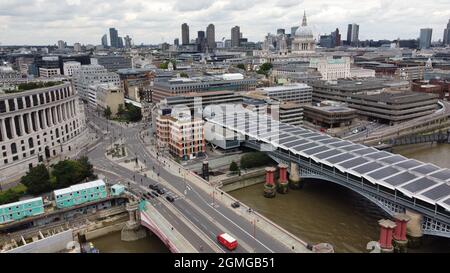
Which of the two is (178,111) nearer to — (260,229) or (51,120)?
A: (51,120)

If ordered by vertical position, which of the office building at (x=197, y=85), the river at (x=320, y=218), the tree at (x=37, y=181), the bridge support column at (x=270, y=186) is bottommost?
the river at (x=320, y=218)

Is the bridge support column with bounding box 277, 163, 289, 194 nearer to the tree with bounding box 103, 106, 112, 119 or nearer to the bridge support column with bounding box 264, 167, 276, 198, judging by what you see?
the bridge support column with bounding box 264, 167, 276, 198

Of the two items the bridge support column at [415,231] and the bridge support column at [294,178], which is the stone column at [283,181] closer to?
the bridge support column at [294,178]

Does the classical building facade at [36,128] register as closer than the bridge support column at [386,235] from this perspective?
No

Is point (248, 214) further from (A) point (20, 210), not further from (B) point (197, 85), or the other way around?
(B) point (197, 85)

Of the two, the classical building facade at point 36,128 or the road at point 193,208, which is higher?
the classical building facade at point 36,128

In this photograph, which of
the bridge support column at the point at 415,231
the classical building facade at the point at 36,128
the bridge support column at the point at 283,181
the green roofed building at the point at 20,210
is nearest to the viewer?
the bridge support column at the point at 415,231

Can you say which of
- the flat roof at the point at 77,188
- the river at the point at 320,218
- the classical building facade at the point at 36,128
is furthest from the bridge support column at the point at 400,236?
the classical building facade at the point at 36,128

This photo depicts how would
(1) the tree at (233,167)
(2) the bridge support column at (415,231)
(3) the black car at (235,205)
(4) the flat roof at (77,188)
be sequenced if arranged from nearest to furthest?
(2) the bridge support column at (415,231)
(3) the black car at (235,205)
(4) the flat roof at (77,188)
(1) the tree at (233,167)
